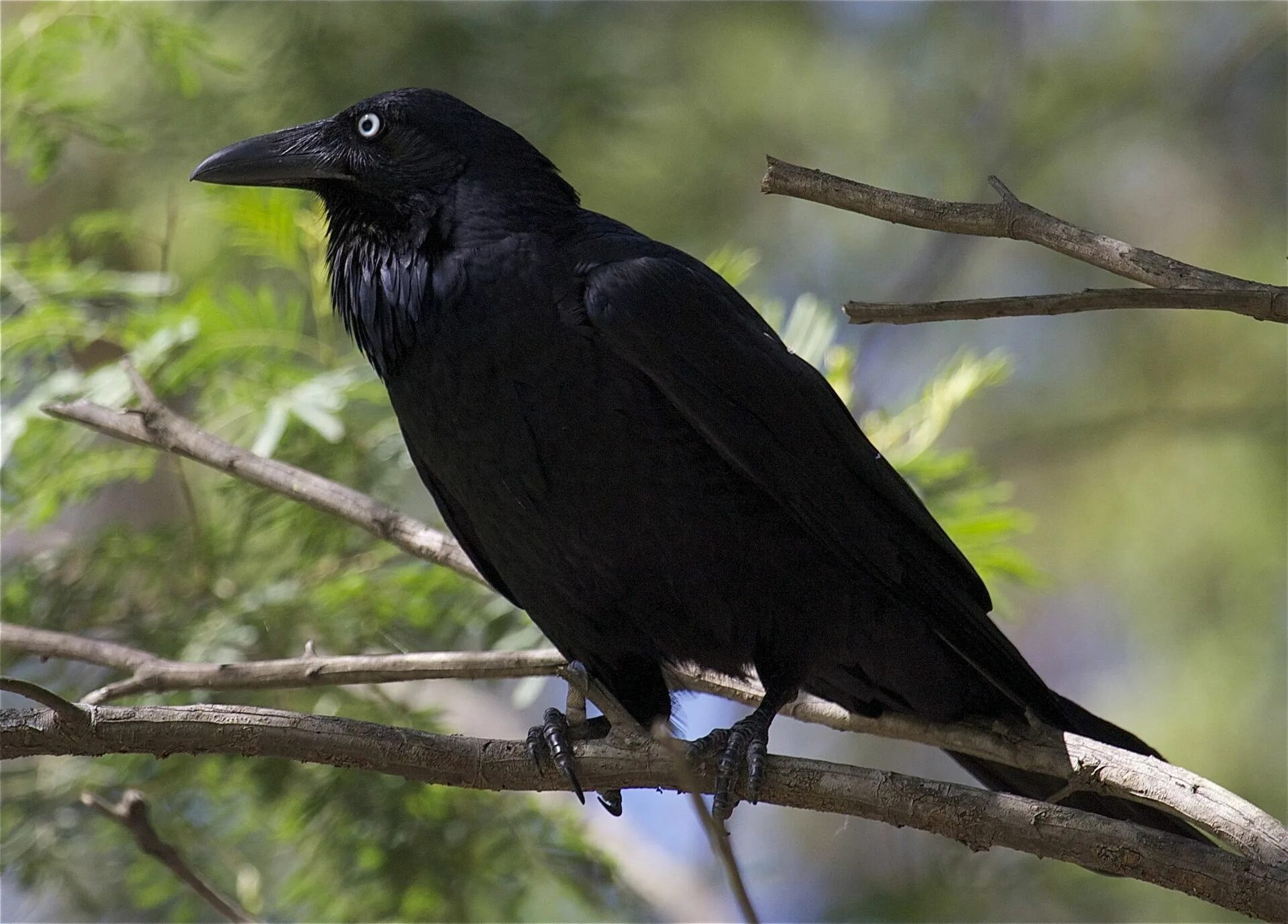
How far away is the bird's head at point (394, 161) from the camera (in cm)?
302

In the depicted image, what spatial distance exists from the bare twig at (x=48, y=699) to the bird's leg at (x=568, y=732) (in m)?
0.79

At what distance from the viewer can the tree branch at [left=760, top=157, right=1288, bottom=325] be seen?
1849mm

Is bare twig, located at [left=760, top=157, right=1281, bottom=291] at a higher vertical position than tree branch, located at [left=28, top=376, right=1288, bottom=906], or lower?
higher

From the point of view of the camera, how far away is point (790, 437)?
2.79 metres

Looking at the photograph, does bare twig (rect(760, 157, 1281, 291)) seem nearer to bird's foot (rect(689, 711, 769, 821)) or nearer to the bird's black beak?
bird's foot (rect(689, 711, 769, 821))

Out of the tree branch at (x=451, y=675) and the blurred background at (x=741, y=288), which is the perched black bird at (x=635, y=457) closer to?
the tree branch at (x=451, y=675)

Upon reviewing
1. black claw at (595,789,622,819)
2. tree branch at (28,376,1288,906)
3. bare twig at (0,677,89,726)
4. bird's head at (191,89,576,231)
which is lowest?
bare twig at (0,677,89,726)

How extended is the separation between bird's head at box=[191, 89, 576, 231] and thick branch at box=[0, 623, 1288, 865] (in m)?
1.05

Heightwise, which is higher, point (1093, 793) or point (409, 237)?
point (409, 237)

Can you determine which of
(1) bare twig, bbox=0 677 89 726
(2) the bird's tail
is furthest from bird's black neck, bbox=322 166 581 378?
(2) the bird's tail

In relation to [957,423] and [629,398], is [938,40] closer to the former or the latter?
[957,423]

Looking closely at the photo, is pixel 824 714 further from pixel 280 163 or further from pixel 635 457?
pixel 280 163

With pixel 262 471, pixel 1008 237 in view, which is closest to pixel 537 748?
pixel 262 471

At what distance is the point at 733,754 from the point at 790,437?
2.28 feet
